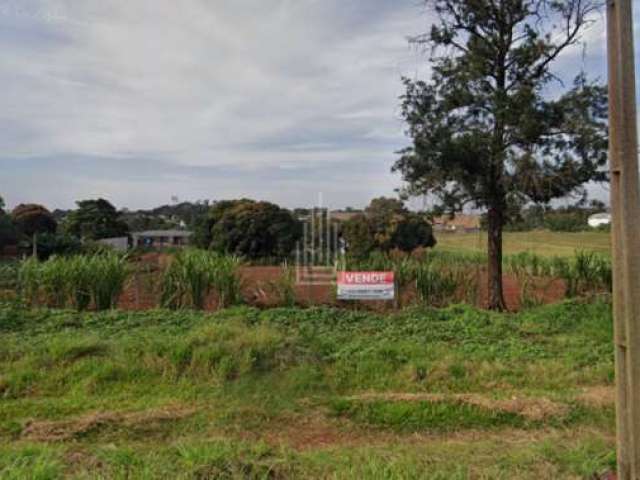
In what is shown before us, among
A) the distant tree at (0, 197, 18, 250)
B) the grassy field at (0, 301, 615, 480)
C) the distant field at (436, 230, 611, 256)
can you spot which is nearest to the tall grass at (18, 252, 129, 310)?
the grassy field at (0, 301, 615, 480)

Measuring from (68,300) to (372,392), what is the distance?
6.95 m

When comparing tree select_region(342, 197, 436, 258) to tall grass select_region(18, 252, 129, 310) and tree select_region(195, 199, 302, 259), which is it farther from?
tall grass select_region(18, 252, 129, 310)

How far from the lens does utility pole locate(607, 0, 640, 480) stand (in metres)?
2.16

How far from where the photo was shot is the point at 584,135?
8.64 meters

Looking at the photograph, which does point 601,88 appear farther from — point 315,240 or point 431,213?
point 315,240

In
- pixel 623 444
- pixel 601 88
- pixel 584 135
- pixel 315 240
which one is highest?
pixel 601 88

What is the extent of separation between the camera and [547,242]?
667 inches

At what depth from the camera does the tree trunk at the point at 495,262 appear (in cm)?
989

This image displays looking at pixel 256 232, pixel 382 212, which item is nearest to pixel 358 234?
pixel 382 212

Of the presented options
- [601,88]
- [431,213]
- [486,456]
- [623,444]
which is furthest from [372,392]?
[601,88]

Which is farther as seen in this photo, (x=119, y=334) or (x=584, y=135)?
(x=584, y=135)

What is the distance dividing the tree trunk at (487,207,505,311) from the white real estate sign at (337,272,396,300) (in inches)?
83.8

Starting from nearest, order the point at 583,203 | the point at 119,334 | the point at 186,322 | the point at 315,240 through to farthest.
→ the point at 119,334 < the point at 186,322 < the point at 583,203 < the point at 315,240

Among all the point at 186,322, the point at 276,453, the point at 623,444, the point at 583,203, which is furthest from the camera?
the point at 583,203
